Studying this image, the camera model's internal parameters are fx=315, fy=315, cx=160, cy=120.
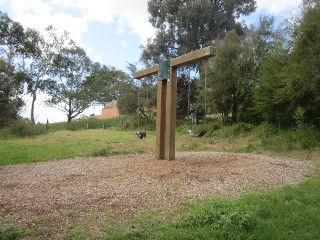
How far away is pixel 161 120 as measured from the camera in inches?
306

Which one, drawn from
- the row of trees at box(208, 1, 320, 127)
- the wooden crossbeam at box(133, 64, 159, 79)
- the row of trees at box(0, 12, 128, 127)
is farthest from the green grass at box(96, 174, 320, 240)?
the row of trees at box(0, 12, 128, 127)

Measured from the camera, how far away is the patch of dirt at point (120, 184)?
3634mm

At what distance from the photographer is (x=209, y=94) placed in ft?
55.4

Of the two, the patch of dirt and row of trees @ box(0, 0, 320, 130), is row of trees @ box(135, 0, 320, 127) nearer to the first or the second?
row of trees @ box(0, 0, 320, 130)

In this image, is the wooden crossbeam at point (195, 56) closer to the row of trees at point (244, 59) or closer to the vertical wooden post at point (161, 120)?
the vertical wooden post at point (161, 120)

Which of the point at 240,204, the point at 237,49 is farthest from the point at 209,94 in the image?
the point at 240,204

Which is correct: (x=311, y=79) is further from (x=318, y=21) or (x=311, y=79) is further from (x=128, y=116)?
(x=128, y=116)

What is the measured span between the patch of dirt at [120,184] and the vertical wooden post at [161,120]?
1.47ft

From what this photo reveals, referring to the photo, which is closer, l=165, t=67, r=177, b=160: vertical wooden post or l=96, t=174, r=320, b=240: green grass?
l=96, t=174, r=320, b=240: green grass

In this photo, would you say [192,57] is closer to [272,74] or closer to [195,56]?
[195,56]

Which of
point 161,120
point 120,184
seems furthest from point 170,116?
point 120,184

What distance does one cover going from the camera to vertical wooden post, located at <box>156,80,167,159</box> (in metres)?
7.65

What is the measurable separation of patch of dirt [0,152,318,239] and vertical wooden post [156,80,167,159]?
0.45 meters

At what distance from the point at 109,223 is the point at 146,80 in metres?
21.2
